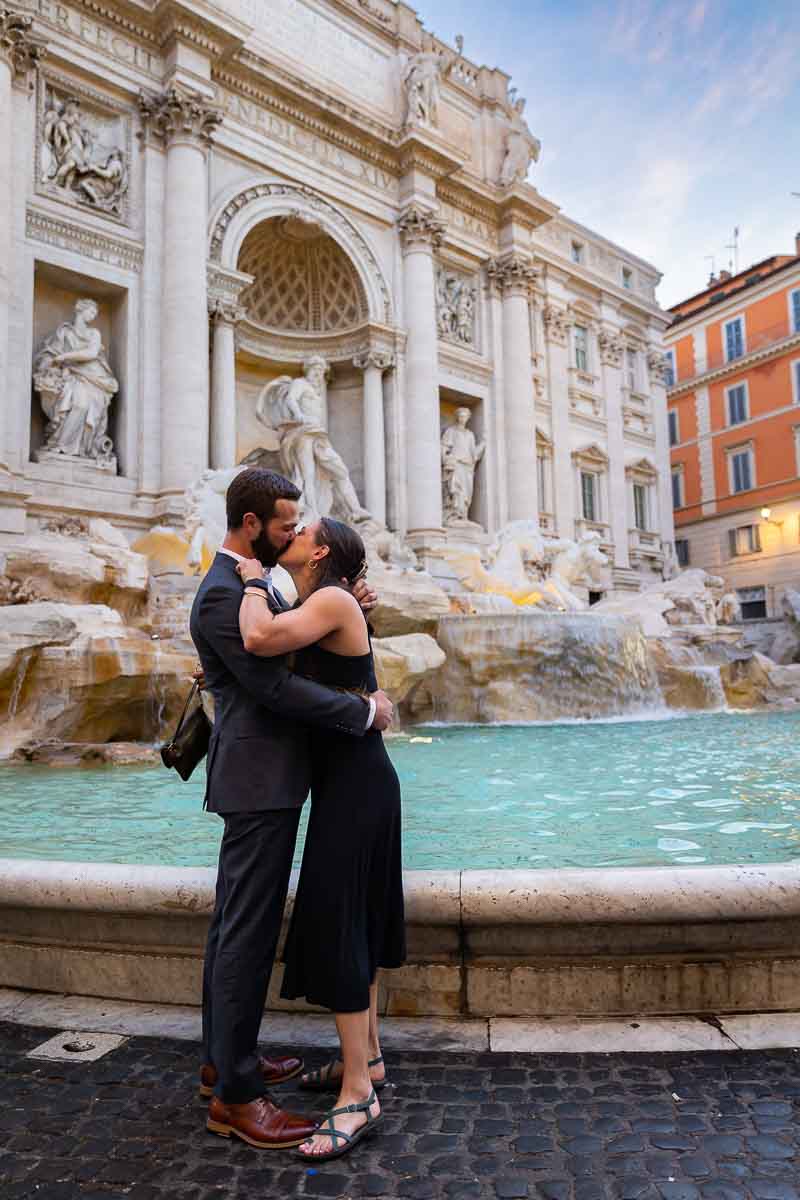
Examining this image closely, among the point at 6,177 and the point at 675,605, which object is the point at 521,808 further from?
the point at 675,605

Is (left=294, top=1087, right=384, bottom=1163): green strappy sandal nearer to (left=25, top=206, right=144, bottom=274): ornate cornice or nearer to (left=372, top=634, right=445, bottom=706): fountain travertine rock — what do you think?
(left=372, top=634, right=445, bottom=706): fountain travertine rock

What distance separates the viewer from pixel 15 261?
1269cm

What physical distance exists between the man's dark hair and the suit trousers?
2.39 feet

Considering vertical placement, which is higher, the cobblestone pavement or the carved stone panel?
the carved stone panel

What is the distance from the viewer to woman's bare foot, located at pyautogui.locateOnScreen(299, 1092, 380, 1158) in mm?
1679

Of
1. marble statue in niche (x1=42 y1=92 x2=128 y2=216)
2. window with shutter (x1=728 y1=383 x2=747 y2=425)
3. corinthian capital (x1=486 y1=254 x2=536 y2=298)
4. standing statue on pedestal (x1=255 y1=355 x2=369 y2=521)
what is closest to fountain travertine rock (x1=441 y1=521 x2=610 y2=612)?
standing statue on pedestal (x1=255 y1=355 x2=369 y2=521)

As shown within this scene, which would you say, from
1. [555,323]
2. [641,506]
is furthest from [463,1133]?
[641,506]

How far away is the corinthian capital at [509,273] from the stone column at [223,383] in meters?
8.05

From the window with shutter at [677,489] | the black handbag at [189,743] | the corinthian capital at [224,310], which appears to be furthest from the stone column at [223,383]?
the window with shutter at [677,489]

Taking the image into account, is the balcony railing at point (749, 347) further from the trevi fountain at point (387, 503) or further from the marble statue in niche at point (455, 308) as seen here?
the marble statue in niche at point (455, 308)

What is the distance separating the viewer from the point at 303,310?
18531 mm

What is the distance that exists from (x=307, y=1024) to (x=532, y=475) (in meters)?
18.9

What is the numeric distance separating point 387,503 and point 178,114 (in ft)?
27.1

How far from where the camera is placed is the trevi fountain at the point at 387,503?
88.4 inches
